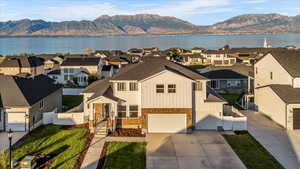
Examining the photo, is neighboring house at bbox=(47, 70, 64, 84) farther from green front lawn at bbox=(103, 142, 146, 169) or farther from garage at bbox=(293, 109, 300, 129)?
garage at bbox=(293, 109, 300, 129)

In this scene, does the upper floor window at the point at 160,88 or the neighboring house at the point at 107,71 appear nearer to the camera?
the upper floor window at the point at 160,88

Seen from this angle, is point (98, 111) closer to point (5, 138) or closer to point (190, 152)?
point (5, 138)

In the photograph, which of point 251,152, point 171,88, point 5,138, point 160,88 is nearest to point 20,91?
point 5,138

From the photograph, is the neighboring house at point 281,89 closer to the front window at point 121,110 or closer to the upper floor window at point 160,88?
the upper floor window at point 160,88

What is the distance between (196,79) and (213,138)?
4848 mm

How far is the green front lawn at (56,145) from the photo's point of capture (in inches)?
651

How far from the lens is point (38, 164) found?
16219mm

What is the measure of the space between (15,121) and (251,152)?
17.9 meters

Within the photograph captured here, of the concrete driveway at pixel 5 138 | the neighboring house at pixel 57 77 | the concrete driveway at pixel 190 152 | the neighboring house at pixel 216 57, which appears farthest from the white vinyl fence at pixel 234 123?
the neighboring house at pixel 216 57

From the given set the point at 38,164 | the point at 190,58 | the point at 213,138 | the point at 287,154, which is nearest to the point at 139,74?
the point at 213,138

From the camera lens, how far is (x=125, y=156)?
16.6 metres

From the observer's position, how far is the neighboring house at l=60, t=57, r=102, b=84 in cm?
5399

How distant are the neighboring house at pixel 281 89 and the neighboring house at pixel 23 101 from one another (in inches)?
823

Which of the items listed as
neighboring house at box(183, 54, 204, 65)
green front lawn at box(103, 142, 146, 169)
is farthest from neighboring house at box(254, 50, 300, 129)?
neighboring house at box(183, 54, 204, 65)
